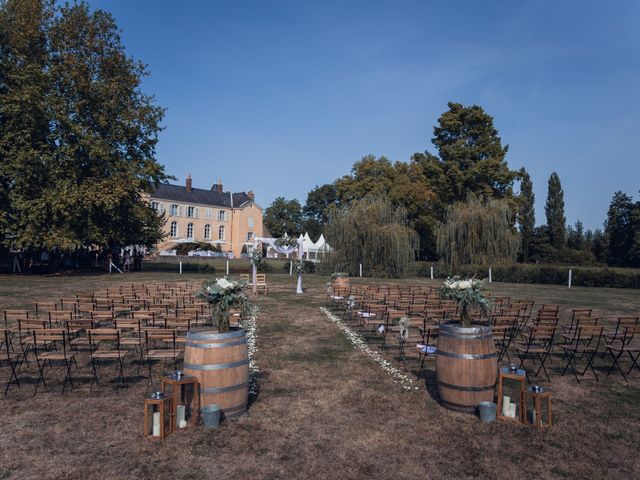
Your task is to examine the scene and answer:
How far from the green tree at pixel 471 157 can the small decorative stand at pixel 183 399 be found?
36889mm

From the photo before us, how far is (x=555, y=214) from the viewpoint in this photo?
5084 centimetres

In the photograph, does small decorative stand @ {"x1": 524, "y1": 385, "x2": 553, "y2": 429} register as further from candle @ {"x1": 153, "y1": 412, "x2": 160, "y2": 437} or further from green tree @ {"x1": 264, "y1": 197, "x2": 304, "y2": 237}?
green tree @ {"x1": 264, "y1": 197, "x2": 304, "y2": 237}

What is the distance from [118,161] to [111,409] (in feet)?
84.2

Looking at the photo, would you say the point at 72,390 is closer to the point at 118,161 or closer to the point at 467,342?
the point at 467,342

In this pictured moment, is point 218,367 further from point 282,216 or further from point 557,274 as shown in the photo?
point 282,216

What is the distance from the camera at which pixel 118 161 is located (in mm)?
28969

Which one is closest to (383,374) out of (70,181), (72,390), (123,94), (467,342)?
(467,342)

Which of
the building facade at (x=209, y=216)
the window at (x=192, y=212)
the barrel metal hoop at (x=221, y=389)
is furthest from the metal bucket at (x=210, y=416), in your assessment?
the window at (x=192, y=212)

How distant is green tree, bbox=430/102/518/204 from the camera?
130ft

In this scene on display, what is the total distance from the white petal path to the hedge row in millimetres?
16800

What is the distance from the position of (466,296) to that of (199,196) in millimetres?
67712

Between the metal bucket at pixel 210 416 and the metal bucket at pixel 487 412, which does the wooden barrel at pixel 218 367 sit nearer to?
the metal bucket at pixel 210 416

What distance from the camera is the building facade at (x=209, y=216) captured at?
6544cm

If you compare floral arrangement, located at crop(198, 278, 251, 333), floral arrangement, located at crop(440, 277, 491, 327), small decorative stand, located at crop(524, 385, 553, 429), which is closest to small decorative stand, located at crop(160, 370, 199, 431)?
floral arrangement, located at crop(198, 278, 251, 333)
